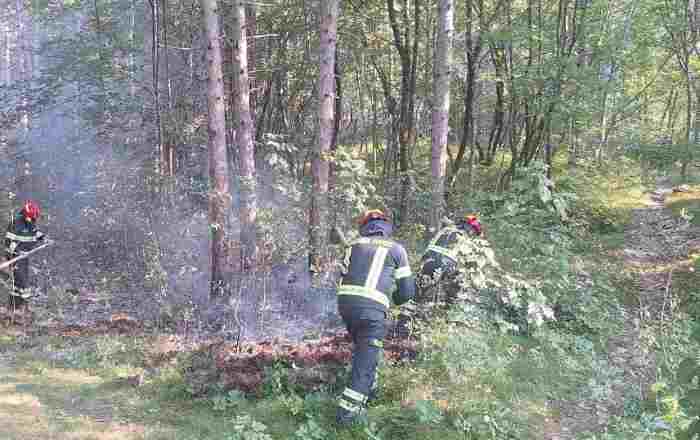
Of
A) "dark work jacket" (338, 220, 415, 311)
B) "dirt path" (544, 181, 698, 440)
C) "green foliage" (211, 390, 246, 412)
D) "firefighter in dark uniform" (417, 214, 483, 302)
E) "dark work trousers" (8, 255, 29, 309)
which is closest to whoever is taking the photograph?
"dark work jacket" (338, 220, 415, 311)

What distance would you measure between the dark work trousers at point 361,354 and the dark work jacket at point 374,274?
3.4 inches

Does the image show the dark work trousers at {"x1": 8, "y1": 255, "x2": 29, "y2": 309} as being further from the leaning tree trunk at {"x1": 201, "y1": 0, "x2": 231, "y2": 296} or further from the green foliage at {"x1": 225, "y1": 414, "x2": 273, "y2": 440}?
the green foliage at {"x1": 225, "y1": 414, "x2": 273, "y2": 440}

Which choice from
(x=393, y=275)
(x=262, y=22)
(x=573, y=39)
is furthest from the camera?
(x=262, y=22)

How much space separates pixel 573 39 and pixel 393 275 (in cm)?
1018

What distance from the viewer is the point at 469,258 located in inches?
240

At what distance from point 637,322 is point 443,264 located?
2294 mm

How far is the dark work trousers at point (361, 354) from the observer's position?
4953 mm

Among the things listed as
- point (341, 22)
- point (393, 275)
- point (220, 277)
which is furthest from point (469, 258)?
point (341, 22)

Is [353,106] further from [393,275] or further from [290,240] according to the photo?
[393,275]

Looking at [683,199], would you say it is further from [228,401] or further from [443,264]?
[228,401]

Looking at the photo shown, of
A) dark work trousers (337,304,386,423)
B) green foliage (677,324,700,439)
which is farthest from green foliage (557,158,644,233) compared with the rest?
green foliage (677,324,700,439)

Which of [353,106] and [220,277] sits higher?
[353,106]

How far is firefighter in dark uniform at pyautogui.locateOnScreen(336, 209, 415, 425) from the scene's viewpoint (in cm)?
499

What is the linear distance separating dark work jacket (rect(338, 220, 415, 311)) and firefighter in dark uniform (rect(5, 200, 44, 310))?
6.61 meters
